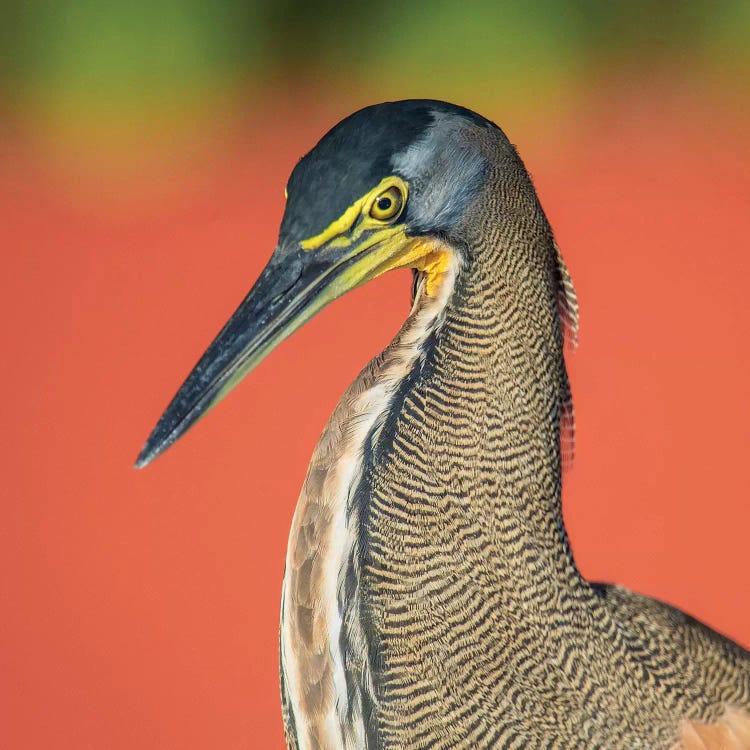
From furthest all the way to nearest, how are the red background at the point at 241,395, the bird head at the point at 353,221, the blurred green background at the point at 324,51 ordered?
the blurred green background at the point at 324,51, the red background at the point at 241,395, the bird head at the point at 353,221

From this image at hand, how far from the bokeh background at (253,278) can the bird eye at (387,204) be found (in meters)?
1.15

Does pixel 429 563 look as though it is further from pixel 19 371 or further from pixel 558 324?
pixel 19 371

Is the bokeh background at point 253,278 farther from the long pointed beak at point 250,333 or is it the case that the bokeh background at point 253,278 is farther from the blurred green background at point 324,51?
the long pointed beak at point 250,333

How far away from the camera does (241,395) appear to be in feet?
6.24

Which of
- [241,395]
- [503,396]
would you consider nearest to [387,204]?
[503,396]

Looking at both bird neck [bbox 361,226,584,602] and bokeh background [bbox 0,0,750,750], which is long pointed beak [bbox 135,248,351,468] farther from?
bokeh background [bbox 0,0,750,750]

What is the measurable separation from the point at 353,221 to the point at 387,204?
0.02 meters

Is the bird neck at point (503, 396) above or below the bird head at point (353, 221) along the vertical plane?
below

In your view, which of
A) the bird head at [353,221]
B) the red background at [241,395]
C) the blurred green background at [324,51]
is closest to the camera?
the bird head at [353,221]

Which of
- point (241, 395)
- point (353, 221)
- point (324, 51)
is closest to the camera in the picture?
point (353, 221)

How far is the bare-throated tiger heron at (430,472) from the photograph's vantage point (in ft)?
2.11

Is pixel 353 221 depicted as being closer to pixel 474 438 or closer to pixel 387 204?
pixel 387 204

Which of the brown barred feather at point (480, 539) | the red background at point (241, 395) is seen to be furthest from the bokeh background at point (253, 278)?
the brown barred feather at point (480, 539)

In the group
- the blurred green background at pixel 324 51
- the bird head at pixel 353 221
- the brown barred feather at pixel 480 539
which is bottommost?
the brown barred feather at pixel 480 539
